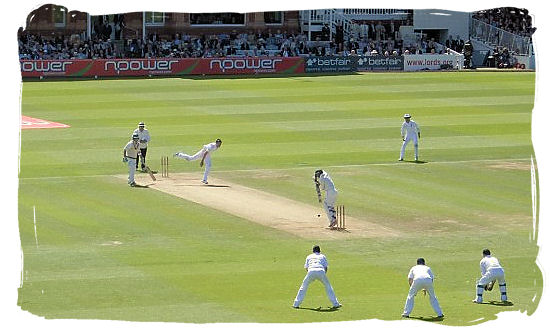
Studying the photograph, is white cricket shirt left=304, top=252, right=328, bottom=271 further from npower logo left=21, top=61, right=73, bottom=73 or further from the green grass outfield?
npower logo left=21, top=61, right=73, bottom=73

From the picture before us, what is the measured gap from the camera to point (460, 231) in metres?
23.8

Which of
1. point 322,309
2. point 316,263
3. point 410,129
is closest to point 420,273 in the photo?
point 316,263

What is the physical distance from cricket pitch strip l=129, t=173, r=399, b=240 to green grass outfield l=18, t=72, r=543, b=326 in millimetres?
513

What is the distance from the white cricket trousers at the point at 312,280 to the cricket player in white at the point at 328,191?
23.0 feet

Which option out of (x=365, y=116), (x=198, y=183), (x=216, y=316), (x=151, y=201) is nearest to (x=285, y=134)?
(x=365, y=116)

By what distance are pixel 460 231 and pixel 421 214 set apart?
229cm

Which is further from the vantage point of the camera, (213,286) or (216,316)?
(213,286)

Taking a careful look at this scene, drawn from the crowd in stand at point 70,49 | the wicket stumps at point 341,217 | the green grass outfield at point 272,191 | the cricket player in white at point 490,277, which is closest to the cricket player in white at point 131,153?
the green grass outfield at point 272,191

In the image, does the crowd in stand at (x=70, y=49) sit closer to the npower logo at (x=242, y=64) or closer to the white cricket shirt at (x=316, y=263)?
the npower logo at (x=242, y=64)

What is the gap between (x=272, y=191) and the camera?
2948 centimetres

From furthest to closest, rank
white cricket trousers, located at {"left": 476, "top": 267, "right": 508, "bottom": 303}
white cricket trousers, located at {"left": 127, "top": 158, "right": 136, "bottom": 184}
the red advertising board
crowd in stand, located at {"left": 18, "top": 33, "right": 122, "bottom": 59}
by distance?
crowd in stand, located at {"left": 18, "top": 33, "right": 122, "bottom": 59}, the red advertising board, white cricket trousers, located at {"left": 127, "top": 158, "right": 136, "bottom": 184}, white cricket trousers, located at {"left": 476, "top": 267, "right": 508, "bottom": 303}

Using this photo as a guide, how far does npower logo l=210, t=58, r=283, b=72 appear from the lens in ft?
197

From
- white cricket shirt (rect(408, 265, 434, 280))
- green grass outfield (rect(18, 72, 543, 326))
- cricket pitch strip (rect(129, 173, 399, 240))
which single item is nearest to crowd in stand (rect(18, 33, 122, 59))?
green grass outfield (rect(18, 72, 543, 326))

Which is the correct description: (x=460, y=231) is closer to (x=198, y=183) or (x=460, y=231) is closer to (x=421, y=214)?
(x=421, y=214)
